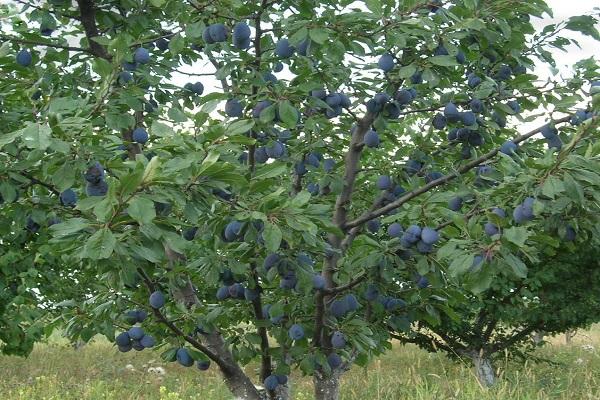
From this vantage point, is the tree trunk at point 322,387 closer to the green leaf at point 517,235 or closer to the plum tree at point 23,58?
the green leaf at point 517,235

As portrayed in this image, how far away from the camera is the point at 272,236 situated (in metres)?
2.75

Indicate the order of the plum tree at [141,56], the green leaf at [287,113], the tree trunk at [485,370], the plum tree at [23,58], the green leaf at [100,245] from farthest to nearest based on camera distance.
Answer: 1. the tree trunk at [485,370]
2. the plum tree at [23,58]
3. the plum tree at [141,56]
4. the green leaf at [287,113]
5. the green leaf at [100,245]

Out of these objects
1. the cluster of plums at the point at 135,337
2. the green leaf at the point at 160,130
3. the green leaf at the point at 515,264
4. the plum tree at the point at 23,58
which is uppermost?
the plum tree at the point at 23,58

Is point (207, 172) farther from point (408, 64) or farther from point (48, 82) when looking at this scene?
point (48, 82)

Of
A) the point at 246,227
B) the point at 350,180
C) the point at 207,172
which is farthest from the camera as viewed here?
the point at 350,180

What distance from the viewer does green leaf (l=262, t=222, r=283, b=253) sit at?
2725mm

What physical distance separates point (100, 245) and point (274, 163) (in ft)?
2.88

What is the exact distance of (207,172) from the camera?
2656 mm

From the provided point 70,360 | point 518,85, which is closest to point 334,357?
point 518,85

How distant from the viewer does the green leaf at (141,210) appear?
2.33m

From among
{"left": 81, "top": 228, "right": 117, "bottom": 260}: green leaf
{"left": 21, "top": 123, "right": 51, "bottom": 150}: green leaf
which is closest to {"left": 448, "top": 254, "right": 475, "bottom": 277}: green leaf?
{"left": 81, "top": 228, "right": 117, "bottom": 260}: green leaf

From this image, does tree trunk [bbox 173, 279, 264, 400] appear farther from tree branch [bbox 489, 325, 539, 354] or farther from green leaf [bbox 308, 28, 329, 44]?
tree branch [bbox 489, 325, 539, 354]

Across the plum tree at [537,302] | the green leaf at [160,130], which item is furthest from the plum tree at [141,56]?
the plum tree at [537,302]

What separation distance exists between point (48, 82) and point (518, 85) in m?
2.70
